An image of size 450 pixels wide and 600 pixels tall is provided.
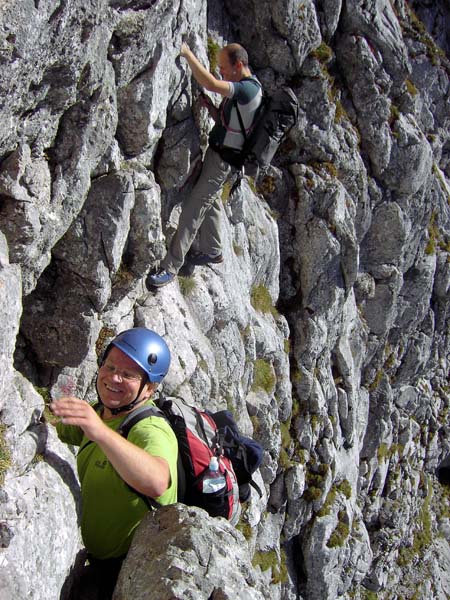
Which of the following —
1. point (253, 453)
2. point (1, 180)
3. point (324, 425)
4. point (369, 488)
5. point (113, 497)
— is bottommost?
point (369, 488)

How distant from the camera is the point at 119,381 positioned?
264 inches

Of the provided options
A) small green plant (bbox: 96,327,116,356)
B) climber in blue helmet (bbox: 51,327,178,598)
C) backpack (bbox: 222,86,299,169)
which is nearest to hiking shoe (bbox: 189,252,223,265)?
backpack (bbox: 222,86,299,169)

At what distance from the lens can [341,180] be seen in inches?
1009

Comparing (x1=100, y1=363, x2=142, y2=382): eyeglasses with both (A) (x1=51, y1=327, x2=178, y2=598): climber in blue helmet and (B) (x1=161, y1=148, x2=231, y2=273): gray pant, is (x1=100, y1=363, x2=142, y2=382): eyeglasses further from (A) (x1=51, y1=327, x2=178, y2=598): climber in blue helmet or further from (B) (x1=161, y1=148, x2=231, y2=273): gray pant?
(B) (x1=161, y1=148, x2=231, y2=273): gray pant

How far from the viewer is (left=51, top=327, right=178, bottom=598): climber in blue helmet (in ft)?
18.2

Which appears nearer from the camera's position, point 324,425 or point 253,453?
point 253,453

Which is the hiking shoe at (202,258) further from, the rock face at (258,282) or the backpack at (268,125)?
the backpack at (268,125)

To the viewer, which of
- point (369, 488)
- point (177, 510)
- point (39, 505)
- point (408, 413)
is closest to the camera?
point (39, 505)

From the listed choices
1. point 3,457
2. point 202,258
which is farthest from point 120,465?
point 202,258

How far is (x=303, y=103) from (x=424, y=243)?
14877 millimetres

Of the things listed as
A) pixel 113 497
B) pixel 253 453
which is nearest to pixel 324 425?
pixel 253 453

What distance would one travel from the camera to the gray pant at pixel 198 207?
44.3 ft

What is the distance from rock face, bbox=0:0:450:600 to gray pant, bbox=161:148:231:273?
0.51 metres

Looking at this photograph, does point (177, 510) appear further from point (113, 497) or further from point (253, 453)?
point (253, 453)
